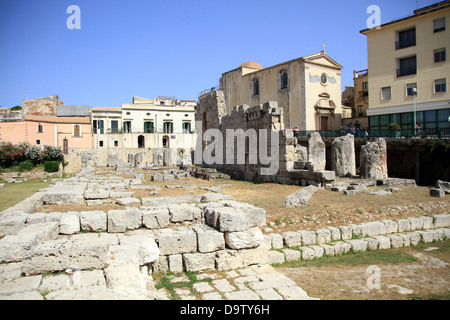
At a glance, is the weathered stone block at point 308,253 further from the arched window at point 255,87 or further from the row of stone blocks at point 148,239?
the arched window at point 255,87

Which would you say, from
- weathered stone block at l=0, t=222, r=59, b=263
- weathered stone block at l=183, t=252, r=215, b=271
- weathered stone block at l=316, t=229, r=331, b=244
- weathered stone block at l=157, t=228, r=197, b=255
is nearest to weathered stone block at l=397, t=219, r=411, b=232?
weathered stone block at l=316, t=229, r=331, b=244

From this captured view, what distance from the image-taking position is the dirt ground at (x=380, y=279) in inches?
200

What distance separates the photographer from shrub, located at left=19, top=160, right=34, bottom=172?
27.5m

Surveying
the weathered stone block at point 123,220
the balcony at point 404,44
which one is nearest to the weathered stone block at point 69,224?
the weathered stone block at point 123,220

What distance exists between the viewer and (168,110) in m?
49.2

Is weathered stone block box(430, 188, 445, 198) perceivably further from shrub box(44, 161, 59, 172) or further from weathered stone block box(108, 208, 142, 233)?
shrub box(44, 161, 59, 172)

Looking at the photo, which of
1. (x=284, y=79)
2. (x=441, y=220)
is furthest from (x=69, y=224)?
(x=284, y=79)

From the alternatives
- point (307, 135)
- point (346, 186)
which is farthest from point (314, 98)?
point (346, 186)

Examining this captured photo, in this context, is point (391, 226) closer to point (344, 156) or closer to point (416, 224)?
point (416, 224)

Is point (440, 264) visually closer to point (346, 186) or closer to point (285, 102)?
point (346, 186)

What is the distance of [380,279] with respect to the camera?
5730 mm

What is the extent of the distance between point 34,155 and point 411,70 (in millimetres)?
33420

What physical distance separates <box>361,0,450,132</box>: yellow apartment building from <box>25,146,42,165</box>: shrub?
1195 inches

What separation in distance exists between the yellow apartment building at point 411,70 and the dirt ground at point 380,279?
21.5 meters
